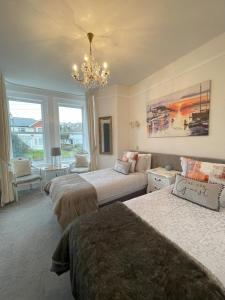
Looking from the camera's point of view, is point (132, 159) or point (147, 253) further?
point (132, 159)

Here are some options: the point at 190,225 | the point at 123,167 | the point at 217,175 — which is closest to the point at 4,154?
the point at 123,167

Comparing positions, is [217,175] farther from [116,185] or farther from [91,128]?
[91,128]

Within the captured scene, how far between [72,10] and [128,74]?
1931 millimetres

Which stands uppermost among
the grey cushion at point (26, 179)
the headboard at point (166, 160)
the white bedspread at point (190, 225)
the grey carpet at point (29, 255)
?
the headboard at point (166, 160)

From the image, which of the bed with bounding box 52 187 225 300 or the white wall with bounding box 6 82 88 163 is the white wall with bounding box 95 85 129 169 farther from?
the bed with bounding box 52 187 225 300

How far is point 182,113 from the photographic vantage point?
9.14 ft

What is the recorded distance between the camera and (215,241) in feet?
3.80

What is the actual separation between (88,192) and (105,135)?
235 centimetres

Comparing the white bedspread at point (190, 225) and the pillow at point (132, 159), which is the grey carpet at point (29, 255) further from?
the pillow at point (132, 159)

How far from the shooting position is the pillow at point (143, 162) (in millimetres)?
3307

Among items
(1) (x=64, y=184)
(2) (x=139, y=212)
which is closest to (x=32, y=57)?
(1) (x=64, y=184)

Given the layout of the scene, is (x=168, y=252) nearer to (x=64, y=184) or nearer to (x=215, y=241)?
(x=215, y=241)

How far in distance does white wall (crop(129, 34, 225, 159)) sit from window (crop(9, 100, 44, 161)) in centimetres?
301

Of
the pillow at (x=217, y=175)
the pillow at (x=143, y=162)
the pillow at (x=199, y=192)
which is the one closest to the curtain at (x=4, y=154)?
the pillow at (x=143, y=162)
